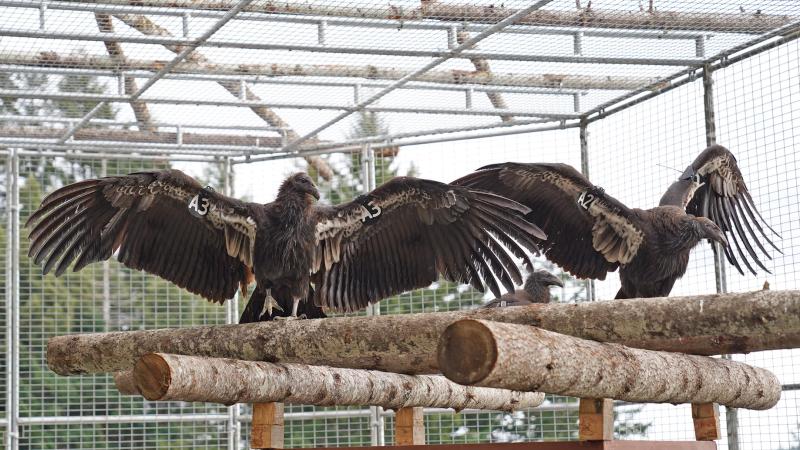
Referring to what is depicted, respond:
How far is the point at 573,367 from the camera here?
3.50m

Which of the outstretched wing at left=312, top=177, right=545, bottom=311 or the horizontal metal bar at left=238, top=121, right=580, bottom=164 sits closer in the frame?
the outstretched wing at left=312, top=177, right=545, bottom=311

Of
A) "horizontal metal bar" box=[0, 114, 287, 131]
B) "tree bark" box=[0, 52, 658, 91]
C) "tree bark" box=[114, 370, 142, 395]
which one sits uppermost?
"tree bark" box=[0, 52, 658, 91]

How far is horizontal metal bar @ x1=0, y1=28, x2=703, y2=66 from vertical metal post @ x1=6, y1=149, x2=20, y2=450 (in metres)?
2.06

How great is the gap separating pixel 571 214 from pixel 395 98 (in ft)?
6.43

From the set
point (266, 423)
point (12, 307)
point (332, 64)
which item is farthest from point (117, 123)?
point (266, 423)

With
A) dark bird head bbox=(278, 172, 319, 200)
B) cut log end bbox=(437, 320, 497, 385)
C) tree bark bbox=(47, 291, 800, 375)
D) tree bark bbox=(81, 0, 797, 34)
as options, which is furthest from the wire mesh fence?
cut log end bbox=(437, 320, 497, 385)

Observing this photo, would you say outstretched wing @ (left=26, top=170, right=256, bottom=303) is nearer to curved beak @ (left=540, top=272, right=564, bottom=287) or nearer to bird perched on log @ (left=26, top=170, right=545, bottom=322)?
bird perched on log @ (left=26, top=170, right=545, bottom=322)

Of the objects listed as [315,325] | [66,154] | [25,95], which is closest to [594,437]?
[315,325]

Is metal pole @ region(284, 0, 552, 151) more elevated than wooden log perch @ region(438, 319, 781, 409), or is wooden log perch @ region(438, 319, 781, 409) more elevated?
metal pole @ region(284, 0, 552, 151)

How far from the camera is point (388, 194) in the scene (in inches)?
237

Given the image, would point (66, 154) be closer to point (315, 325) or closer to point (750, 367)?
point (315, 325)

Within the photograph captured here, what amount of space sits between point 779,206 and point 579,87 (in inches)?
70.7

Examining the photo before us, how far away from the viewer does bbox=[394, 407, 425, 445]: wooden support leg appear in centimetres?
641

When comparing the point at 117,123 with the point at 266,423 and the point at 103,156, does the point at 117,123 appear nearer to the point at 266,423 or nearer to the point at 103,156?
the point at 103,156
